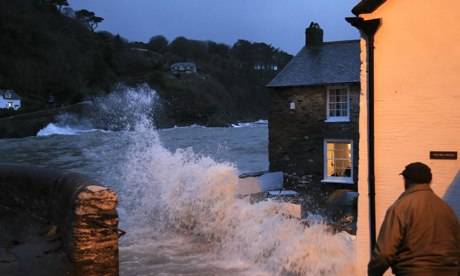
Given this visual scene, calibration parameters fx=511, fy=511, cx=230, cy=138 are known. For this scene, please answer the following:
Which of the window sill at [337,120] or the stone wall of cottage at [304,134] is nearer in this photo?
the window sill at [337,120]

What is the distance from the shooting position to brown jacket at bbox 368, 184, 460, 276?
3.85 metres

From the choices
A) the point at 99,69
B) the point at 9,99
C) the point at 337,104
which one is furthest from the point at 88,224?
the point at 99,69

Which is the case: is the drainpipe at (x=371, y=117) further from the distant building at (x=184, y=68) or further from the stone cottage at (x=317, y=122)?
the distant building at (x=184, y=68)

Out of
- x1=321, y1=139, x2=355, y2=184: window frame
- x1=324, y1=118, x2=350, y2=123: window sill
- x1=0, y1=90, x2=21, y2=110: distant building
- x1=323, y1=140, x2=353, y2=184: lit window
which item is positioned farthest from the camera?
x1=0, y1=90, x2=21, y2=110: distant building

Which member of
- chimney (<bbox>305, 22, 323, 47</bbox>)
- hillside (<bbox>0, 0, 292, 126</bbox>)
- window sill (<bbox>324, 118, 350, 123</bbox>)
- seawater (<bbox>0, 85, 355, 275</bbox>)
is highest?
hillside (<bbox>0, 0, 292, 126</bbox>)

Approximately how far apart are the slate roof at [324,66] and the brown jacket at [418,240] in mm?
16556

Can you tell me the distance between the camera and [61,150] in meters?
44.2

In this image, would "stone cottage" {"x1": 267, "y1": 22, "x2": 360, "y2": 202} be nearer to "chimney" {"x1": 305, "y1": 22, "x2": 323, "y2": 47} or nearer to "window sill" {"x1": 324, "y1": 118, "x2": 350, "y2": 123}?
"window sill" {"x1": 324, "y1": 118, "x2": 350, "y2": 123}

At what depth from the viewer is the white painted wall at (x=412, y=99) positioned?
6246 millimetres

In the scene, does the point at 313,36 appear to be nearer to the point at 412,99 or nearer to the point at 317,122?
the point at 317,122

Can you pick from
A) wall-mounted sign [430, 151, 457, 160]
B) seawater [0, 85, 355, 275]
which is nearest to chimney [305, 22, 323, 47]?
seawater [0, 85, 355, 275]

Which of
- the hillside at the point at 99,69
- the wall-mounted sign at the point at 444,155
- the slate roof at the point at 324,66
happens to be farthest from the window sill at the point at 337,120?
the hillside at the point at 99,69

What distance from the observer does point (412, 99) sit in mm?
6449

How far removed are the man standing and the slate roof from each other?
16.5 m
